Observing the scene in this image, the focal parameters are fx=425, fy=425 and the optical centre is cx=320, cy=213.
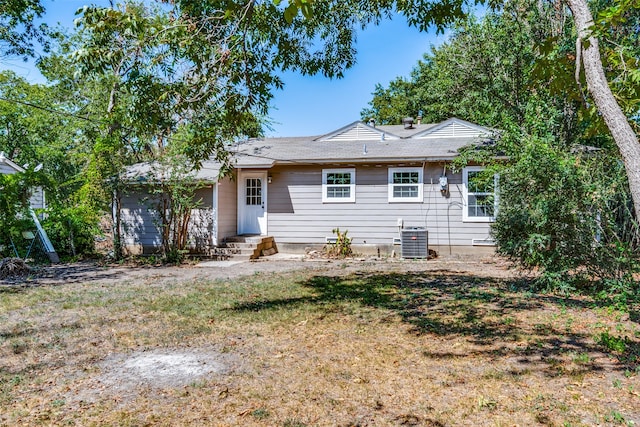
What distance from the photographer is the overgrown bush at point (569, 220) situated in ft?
19.0

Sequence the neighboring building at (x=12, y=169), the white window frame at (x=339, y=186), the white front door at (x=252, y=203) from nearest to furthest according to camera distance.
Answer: the white window frame at (x=339, y=186), the neighboring building at (x=12, y=169), the white front door at (x=252, y=203)

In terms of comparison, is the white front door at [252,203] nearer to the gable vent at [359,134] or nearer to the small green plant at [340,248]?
the small green plant at [340,248]

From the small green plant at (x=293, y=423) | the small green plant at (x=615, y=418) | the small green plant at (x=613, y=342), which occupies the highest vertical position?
the small green plant at (x=613, y=342)

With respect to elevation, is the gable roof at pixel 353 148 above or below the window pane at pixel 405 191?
above

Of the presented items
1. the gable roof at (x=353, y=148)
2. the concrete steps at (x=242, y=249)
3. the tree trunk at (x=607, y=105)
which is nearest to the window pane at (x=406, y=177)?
the gable roof at (x=353, y=148)

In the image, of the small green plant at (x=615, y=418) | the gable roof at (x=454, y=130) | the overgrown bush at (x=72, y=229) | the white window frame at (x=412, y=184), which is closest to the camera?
the small green plant at (x=615, y=418)

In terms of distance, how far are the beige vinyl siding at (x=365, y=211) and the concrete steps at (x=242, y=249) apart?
31.9 inches

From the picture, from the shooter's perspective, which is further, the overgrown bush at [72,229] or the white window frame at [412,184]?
the white window frame at [412,184]

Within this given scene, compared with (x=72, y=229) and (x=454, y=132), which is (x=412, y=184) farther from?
(x=72, y=229)

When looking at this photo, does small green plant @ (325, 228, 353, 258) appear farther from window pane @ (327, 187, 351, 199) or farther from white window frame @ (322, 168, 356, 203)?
window pane @ (327, 187, 351, 199)

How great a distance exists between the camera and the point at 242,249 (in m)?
12.1

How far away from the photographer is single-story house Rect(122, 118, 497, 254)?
11.9m

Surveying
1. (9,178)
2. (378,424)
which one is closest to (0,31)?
(9,178)

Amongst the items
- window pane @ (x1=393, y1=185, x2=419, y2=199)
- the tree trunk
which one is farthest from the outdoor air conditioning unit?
the tree trunk
